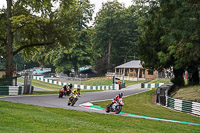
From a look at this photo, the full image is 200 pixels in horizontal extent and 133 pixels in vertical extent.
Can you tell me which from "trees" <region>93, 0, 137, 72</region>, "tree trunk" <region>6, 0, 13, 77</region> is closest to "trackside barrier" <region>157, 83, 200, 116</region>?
"tree trunk" <region>6, 0, 13, 77</region>

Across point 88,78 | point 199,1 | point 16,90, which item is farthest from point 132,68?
point 199,1

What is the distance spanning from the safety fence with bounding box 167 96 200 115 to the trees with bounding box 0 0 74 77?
13480 millimetres

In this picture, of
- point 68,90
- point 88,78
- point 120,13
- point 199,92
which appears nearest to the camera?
point 199,92

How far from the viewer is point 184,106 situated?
20.6 meters

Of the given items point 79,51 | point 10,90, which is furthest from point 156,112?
point 79,51

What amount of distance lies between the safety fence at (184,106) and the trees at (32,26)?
1348 centimetres

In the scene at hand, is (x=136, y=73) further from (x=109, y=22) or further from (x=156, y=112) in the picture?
(x=156, y=112)

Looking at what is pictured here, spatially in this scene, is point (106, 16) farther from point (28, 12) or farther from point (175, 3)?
point (175, 3)

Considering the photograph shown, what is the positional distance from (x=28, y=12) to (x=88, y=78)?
131 feet

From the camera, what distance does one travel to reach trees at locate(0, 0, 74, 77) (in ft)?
88.4

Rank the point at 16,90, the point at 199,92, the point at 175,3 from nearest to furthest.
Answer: the point at 175,3
the point at 199,92
the point at 16,90

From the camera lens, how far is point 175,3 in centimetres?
1677

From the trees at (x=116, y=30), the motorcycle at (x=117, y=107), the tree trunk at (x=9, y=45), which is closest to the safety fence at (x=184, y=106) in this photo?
the motorcycle at (x=117, y=107)

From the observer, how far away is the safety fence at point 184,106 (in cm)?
1925
